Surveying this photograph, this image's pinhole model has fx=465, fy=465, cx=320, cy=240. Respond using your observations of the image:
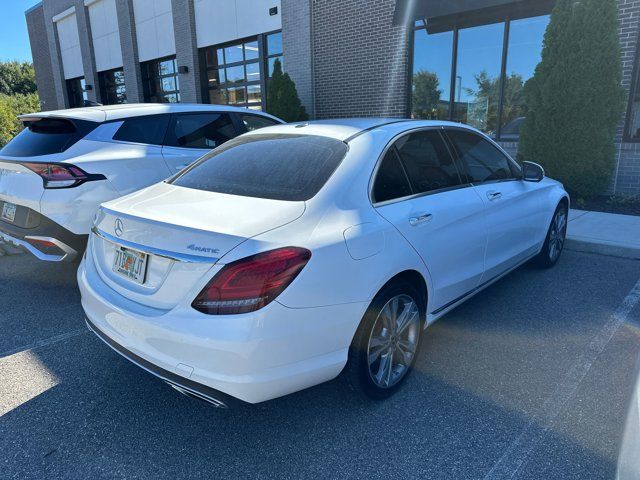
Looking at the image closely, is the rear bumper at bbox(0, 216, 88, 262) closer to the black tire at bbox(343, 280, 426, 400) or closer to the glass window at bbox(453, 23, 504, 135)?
the black tire at bbox(343, 280, 426, 400)

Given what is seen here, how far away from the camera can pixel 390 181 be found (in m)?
2.79

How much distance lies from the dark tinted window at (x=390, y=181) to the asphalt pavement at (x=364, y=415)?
3.75ft

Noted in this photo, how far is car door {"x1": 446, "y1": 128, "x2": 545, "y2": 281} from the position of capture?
3574 millimetres

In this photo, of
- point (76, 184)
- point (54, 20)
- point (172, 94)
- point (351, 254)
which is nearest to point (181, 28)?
point (172, 94)

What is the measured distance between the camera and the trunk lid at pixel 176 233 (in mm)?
2107

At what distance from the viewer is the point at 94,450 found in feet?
7.73

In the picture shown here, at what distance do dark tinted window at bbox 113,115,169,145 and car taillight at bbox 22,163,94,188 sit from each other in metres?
0.61

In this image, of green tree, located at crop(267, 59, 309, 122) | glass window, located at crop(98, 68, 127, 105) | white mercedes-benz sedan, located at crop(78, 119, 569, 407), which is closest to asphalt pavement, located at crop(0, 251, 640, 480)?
white mercedes-benz sedan, located at crop(78, 119, 569, 407)

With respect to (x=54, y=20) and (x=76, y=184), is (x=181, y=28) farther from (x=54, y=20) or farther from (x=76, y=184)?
(x=76, y=184)

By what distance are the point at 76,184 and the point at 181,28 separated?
42.7ft

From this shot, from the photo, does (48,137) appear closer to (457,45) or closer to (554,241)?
(554,241)

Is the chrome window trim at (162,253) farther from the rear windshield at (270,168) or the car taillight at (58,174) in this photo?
the car taillight at (58,174)

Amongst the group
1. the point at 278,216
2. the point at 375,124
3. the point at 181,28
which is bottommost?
the point at 278,216

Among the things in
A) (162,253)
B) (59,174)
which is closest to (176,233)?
(162,253)
